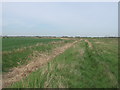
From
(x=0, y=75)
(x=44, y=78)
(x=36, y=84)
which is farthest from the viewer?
(x=0, y=75)

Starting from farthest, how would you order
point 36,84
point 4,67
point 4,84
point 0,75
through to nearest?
point 4,67 → point 0,75 → point 4,84 → point 36,84

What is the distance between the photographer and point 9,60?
1338cm

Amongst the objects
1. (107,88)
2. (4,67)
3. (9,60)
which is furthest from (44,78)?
(9,60)

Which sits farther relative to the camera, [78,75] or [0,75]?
[0,75]

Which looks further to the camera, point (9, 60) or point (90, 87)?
point (9, 60)

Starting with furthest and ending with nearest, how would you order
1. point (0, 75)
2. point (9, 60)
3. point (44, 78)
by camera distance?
1. point (9, 60)
2. point (0, 75)
3. point (44, 78)

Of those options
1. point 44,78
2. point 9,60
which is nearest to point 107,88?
point 44,78

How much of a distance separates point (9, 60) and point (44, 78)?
7.11 m

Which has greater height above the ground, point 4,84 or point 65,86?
point 65,86

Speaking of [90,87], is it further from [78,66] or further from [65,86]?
[78,66]

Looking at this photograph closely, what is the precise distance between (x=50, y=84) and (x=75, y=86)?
0.92 m

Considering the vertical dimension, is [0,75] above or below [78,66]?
below

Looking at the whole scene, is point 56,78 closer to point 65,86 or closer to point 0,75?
point 65,86

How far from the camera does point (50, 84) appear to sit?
6.34 meters
